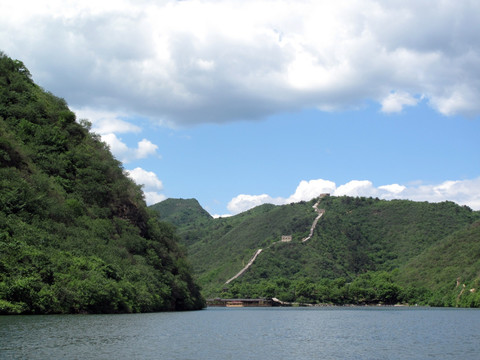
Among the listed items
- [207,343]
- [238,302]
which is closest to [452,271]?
[238,302]

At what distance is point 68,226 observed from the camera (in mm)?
82500

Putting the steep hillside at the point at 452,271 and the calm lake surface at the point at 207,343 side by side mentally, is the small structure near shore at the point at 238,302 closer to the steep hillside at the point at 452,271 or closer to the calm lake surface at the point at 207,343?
the steep hillside at the point at 452,271

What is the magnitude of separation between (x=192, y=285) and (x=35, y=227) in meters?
59.4

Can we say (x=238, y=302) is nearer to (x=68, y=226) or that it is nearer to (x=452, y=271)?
(x=452, y=271)

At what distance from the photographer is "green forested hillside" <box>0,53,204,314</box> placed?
65188 mm

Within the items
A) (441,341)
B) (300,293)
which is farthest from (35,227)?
(300,293)

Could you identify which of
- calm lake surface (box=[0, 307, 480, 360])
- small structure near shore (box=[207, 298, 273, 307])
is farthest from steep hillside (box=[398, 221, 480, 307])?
A: calm lake surface (box=[0, 307, 480, 360])

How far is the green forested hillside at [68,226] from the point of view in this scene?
65.2m

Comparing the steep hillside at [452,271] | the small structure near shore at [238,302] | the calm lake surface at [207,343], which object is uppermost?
the steep hillside at [452,271]

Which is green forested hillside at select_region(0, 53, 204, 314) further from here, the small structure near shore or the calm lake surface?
the small structure near shore

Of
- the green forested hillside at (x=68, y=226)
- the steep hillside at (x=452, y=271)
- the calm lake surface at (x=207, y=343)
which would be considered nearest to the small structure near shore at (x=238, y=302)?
the steep hillside at (x=452, y=271)

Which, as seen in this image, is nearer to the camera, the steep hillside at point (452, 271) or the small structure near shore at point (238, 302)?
the steep hillside at point (452, 271)

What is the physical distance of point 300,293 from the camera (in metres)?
190

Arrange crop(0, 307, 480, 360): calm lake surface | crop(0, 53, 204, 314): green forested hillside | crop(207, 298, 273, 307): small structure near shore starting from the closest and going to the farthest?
crop(0, 307, 480, 360): calm lake surface, crop(0, 53, 204, 314): green forested hillside, crop(207, 298, 273, 307): small structure near shore
